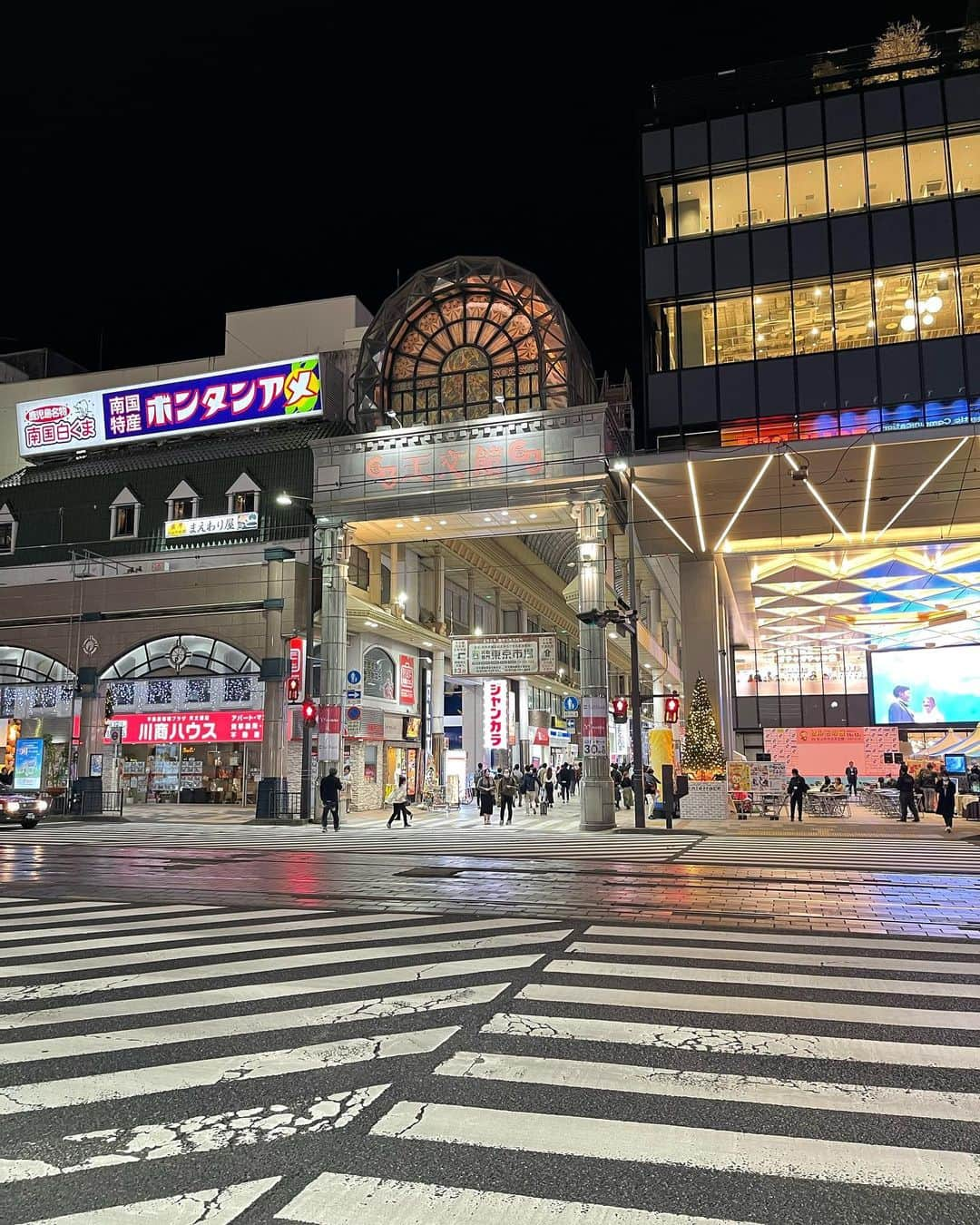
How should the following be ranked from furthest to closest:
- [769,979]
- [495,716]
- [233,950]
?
[495,716] → [233,950] → [769,979]

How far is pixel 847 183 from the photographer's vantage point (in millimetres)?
30391

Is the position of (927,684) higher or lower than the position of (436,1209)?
higher

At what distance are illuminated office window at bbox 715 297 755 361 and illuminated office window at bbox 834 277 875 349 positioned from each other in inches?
109

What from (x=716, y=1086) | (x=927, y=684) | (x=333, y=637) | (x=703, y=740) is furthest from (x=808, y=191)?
(x=927, y=684)

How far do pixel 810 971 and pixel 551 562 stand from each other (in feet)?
154

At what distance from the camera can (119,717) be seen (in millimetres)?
37938

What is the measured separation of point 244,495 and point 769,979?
111ft

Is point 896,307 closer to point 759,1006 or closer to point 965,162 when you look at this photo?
point 965,162

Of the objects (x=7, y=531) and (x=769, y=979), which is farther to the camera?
(x=7, y=531)

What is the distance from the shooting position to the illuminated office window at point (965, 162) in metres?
29.1

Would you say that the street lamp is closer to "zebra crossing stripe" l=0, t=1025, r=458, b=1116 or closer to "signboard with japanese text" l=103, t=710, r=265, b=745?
"signboard with japanese text" l=103, t=710, r=265, b=745

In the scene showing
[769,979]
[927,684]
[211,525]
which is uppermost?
[211,525]

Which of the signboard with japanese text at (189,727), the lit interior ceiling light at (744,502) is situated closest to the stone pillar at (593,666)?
the lit interior ceiling light at (744,502)

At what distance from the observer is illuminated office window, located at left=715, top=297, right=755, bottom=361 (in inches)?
1204
